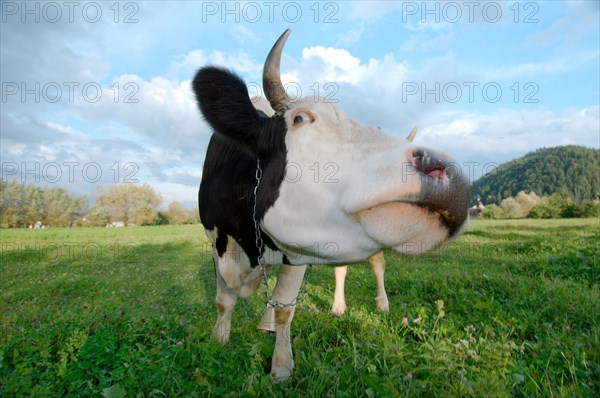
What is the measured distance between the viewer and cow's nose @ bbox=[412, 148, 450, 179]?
1.73 m

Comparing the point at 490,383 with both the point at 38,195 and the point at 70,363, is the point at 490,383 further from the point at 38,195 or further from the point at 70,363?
the point at 38,195

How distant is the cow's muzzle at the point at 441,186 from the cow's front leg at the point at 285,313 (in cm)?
184

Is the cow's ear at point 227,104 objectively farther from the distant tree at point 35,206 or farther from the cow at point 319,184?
the distant tree at point 35,206

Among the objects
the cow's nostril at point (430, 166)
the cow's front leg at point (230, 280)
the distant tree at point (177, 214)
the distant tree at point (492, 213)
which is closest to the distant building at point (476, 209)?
the cow's nostril at point (430, 166)

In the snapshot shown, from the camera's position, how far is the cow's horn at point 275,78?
280cm

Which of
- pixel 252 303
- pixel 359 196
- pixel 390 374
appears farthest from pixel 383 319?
pixel 359 196

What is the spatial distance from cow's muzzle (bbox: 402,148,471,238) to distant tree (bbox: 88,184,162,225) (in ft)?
177

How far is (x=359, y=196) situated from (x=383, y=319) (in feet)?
9.86

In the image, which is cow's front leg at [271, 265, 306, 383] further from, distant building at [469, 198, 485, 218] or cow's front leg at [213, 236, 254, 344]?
distant building at [469, 198, 485, 218]

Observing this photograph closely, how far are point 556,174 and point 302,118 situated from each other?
15099 centimetres

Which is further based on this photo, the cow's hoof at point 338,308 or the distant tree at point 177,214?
the distant tree at point 177,214

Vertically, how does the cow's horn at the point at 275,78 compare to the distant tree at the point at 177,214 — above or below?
above

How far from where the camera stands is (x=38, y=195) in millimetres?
41156

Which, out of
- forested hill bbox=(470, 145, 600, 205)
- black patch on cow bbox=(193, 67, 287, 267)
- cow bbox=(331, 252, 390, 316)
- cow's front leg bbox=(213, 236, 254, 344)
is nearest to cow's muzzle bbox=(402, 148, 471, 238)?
black patch on cow bbox=(193, 67, 287, 267)
